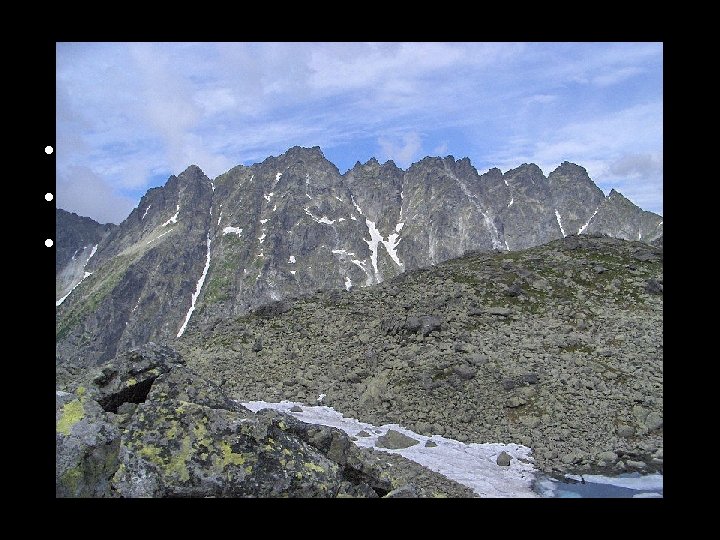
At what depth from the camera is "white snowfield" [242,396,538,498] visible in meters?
13.7

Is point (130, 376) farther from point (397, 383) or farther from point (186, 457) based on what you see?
point (397, 383)

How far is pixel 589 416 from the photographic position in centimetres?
1831

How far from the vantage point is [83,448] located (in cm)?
848

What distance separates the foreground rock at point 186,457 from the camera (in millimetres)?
8164

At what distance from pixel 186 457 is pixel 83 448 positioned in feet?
5.75

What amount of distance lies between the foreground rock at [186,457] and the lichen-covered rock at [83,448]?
15mm

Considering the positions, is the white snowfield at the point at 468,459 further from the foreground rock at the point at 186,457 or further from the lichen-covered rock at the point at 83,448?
the lichen-covered rock at the point at 83,448

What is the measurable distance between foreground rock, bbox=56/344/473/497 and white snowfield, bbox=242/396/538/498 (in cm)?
455

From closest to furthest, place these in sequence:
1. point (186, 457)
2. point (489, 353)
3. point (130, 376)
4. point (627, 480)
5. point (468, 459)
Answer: point (186, 457), point (130, 376), point (627, 480), point (468, 459), point (489, 353)

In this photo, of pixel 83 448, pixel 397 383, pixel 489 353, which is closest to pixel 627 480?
pixel 489 353
